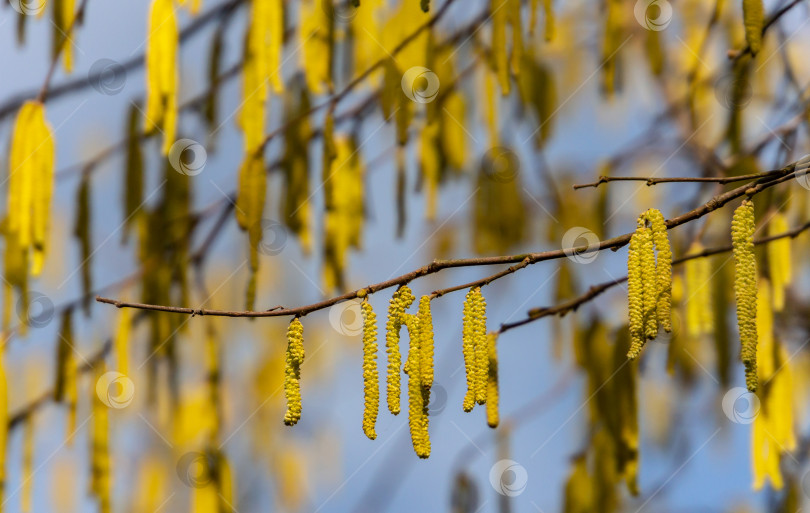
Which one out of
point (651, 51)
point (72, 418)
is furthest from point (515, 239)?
point (72, 418)

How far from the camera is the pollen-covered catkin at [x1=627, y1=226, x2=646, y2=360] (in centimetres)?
73

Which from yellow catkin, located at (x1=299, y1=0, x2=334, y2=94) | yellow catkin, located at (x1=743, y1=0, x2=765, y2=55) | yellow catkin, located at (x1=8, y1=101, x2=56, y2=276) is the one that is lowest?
yellow catkin, located at (x1=8, y1=101, x2=56, y2=276)

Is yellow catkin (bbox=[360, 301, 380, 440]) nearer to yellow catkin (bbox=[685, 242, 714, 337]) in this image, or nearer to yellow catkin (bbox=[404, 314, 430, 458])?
yellow catkin (bbox=[404, 314, 430, 458])

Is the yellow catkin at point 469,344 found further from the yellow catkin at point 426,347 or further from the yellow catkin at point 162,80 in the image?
the yellow catkin at point 162,80

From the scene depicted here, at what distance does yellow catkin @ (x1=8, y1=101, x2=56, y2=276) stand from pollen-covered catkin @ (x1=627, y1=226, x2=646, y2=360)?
2.62 feet

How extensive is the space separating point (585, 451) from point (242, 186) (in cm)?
65

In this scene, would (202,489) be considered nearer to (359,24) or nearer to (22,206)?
(22,206)

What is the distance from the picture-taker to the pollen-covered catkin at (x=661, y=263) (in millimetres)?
772

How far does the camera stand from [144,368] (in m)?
1.62

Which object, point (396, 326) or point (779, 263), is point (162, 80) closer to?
point (396, 326)

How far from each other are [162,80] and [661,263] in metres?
0.72

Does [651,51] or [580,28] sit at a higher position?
[580,28]

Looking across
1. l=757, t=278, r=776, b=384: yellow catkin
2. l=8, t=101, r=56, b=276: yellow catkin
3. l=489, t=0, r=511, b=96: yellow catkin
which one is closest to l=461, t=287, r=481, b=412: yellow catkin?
l=489, t=0, r=511, b=96: yellow catkin

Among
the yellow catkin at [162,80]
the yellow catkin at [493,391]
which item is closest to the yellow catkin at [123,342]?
the yellow catkin at [162,80]
